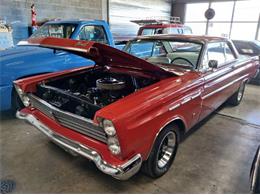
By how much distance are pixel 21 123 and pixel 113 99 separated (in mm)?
2099

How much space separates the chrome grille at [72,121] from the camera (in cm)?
183

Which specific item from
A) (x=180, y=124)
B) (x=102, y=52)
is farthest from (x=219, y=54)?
(x=102, y=52)

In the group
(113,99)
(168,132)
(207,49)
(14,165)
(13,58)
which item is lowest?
(14,165)

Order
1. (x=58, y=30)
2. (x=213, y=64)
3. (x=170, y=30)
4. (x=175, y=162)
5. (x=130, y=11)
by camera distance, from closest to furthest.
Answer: (x=175, y=162), (x=213, y=64), (x=58, y=30), (x=170, y=30), (x=130, y=11)

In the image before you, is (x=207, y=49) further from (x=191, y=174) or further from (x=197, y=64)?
(x=191, y=174)

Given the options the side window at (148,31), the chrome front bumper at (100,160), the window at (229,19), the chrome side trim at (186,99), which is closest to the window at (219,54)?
the chrome side trim at (186,99)

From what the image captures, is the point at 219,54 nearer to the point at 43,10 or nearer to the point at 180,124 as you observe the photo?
the point at 180,124

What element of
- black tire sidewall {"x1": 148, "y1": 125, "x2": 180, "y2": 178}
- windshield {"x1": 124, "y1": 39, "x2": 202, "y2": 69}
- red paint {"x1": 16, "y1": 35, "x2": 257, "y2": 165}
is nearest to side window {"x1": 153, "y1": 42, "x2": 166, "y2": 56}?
windshield {"x1": 124, "y1": 39, "x2": 202, "y2": 69}

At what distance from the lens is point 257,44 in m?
6.05

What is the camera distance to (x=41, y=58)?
372cm

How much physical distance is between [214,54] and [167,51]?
69 centimetres

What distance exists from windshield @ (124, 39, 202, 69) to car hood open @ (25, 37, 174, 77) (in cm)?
57

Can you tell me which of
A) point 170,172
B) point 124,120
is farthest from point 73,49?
point 170,172

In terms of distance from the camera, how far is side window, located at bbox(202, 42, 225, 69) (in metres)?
2.81
